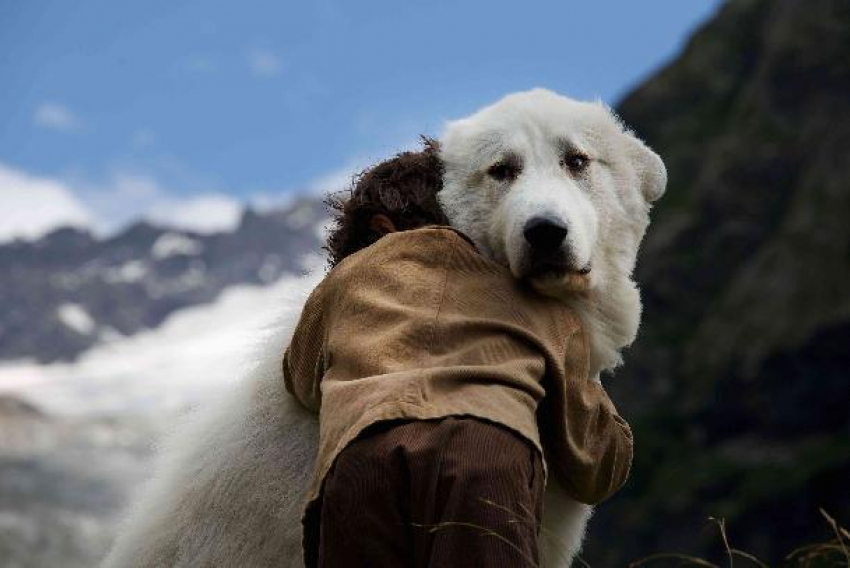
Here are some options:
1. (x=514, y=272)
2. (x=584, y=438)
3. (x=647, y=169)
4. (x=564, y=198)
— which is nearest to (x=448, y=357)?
(x=514, y=272)

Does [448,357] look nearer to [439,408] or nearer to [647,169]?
[439,408]

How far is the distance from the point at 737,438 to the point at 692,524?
34.5ft

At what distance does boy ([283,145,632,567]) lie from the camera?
3850 mm

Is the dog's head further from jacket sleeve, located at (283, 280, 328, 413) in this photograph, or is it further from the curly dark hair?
jacket sleeve, located at (283, 280, 328, 413)

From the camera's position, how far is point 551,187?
4781 millimetres

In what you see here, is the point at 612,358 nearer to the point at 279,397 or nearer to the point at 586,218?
the point at 586,218

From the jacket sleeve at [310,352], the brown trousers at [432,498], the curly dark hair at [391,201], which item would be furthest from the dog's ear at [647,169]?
the brown trousers at [432,498]

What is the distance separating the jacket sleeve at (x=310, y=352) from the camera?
15.3 feet

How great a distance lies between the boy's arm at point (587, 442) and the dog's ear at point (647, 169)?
99 cm

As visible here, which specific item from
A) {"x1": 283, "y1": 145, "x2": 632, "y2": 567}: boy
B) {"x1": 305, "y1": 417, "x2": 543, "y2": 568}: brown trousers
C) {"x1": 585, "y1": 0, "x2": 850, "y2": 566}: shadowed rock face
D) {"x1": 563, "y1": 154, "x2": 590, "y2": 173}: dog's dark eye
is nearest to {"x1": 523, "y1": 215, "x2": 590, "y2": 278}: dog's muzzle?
{"x1": 283, "y1": 145, "x2": 632, "y2": 567}: boy

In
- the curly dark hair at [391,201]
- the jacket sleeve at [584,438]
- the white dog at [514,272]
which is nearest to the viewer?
the jacket sleeve at [584,438]

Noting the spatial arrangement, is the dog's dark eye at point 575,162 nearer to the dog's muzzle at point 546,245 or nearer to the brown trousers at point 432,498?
the dog's muzzle at point 546,245

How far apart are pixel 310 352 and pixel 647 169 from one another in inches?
68.3

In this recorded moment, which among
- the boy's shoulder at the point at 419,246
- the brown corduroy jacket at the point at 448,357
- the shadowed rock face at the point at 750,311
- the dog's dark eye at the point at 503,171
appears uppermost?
the dog's dark eye at the point at 503,171
